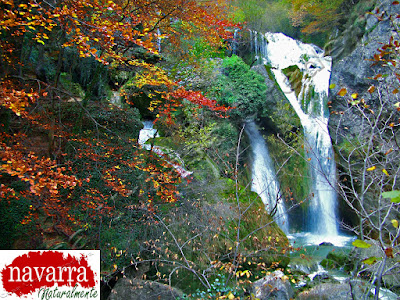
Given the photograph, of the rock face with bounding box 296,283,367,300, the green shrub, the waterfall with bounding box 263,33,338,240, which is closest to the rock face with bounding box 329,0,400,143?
the waterfall with bounding box 263,33,338,240

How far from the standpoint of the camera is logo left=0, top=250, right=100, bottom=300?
3584 millimetres

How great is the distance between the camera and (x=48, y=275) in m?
3.77

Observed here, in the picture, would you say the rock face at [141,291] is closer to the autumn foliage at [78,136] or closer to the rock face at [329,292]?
the autumn foliage at [78,136]

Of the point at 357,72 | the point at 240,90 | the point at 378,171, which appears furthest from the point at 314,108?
the point at 378,171

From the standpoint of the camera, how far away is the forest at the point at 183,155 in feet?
11.5

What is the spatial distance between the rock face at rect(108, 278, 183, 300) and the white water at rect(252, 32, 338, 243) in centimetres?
541

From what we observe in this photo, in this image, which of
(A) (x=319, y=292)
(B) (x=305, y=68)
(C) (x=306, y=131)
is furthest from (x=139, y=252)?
(B) (x=305, y=68)

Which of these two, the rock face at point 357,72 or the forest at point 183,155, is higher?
the rock face at point 357,72

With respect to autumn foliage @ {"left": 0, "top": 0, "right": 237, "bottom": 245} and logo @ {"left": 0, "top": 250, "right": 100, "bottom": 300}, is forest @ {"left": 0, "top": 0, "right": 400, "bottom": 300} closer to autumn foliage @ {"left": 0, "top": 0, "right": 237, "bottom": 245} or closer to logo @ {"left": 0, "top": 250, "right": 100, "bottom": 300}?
autumn foliage @ {"left": 0, "top": 0, "right": 237, "bottom": 245}

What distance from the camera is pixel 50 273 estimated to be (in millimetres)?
3820

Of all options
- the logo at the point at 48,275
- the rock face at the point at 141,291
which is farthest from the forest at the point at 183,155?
the logo at the point at 48,275

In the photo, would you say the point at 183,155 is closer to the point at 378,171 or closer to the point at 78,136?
the point at 78,136

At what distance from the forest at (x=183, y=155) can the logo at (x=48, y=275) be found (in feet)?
1.88

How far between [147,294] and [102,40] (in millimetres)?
4094
